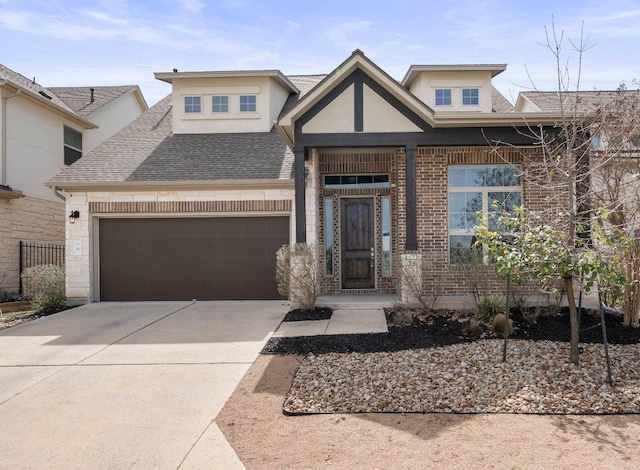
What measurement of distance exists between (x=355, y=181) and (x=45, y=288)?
23.4 feet

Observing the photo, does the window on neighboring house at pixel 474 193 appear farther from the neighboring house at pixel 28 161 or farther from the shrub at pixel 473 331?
the neighboring house at pixel 28 161

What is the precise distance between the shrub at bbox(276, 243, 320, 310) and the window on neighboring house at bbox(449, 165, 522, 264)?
9.61 feet

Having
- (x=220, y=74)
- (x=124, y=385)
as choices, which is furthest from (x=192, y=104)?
(x=124, y=385)

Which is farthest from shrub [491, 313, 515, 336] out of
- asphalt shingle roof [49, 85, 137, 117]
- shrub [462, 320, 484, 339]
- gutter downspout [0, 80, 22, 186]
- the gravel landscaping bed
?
asphalt shingle roof [49, 85, 137, 117]

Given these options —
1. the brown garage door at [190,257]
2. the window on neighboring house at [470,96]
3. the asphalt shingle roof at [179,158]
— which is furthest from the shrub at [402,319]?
the window on neighboring house at [470,96]

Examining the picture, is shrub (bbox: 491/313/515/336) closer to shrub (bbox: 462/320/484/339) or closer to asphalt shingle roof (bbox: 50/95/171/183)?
shrub (bbox: 462/320/484/339)

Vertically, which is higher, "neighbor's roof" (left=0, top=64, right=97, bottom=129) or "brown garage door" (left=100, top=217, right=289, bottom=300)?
"neighbor's roof" (left=0, top=64, right=97, bottom=129)

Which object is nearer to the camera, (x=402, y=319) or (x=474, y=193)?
(x=402, y=319)

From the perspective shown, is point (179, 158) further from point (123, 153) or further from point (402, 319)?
point (402, 319)

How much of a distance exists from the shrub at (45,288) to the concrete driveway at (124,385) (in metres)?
0.91

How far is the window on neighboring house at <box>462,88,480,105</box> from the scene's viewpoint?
12.8 m

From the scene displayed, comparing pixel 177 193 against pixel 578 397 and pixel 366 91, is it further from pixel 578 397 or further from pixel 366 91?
pixel 578 397

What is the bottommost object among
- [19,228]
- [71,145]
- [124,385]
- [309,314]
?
[124,385]

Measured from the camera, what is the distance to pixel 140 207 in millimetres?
10758
